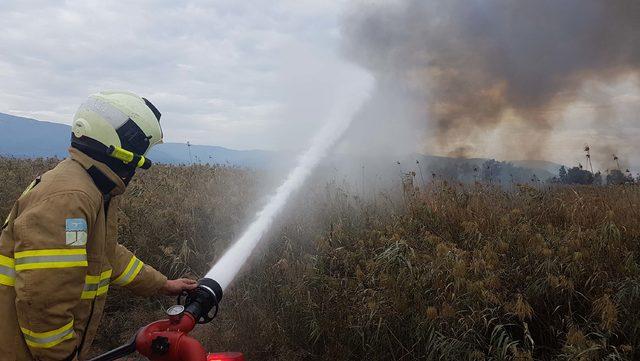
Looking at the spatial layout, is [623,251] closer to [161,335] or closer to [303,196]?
[161,335]

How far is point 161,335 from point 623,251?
12.5 ft

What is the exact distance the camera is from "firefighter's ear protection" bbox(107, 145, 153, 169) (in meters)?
2.17

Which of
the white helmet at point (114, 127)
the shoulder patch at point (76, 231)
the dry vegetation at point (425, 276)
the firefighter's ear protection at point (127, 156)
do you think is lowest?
the dry vegetation at point (425, 276)

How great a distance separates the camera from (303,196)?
7.09 metres

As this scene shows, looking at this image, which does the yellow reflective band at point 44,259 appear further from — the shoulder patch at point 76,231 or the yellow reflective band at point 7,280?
the yellow reflective band at point 7,280

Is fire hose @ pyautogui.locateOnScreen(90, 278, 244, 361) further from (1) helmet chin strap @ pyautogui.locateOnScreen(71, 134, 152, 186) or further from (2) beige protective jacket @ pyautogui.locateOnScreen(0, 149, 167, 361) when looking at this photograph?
(1) helmet chin strap @ pyautogui.locateOnScreen(71, 134, 152, 186)

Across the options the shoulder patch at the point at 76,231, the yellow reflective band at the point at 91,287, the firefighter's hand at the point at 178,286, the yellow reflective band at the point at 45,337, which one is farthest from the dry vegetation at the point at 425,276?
the shoulder patch at the point at 76,231

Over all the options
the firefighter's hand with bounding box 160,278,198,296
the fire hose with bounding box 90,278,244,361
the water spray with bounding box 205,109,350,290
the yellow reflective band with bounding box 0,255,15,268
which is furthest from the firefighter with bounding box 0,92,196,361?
the water spray with bounding box 205,109,350,290

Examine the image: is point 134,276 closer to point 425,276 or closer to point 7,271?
point 7,271

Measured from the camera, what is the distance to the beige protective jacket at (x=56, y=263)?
1856 millimetres

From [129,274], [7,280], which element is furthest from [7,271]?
[129,274]

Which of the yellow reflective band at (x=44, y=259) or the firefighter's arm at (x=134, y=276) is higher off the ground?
the yellow reflective band at (x=44, y=259)

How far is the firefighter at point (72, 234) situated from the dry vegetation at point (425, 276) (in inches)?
84.3

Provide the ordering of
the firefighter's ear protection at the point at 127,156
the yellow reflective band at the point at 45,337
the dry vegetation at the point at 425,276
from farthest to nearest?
the dry vegetation at the point at 425,276 < the firefighter's ear protection at the point at 127,156 < the yellow reflective band at the point at 45,337
